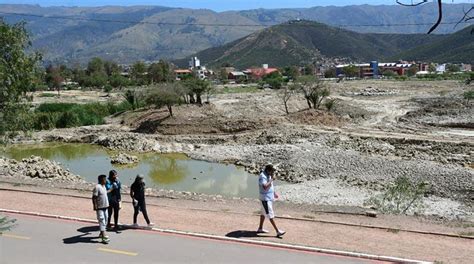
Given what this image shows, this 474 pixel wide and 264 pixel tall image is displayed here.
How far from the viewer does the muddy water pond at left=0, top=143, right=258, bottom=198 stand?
29297 mm

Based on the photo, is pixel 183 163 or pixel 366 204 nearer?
pixel 366 204

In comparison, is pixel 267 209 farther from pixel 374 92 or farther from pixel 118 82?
pixel 118 82

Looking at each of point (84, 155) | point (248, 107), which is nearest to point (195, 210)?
point (84, 155)

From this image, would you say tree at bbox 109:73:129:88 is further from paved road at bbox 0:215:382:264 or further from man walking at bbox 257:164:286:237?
man walking at bbox 257:164:286:237

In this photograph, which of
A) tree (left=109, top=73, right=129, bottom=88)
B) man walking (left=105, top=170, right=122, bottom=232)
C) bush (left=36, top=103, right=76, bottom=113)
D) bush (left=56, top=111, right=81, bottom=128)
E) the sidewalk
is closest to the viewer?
the sidewalk

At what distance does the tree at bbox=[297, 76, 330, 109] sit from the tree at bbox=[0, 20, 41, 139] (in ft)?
153

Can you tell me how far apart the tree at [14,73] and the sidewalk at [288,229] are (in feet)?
17.2

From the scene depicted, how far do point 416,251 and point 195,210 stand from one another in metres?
6.98

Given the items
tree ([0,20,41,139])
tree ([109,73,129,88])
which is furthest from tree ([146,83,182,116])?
tree ([109,73,129,88])

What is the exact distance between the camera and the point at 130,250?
1290 centimetres

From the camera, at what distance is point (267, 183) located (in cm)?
1332

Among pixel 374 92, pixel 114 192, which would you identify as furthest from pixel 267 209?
pixel 374 92

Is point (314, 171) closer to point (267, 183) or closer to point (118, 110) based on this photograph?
point (267, 183)

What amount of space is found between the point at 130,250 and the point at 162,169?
23.0 metres
